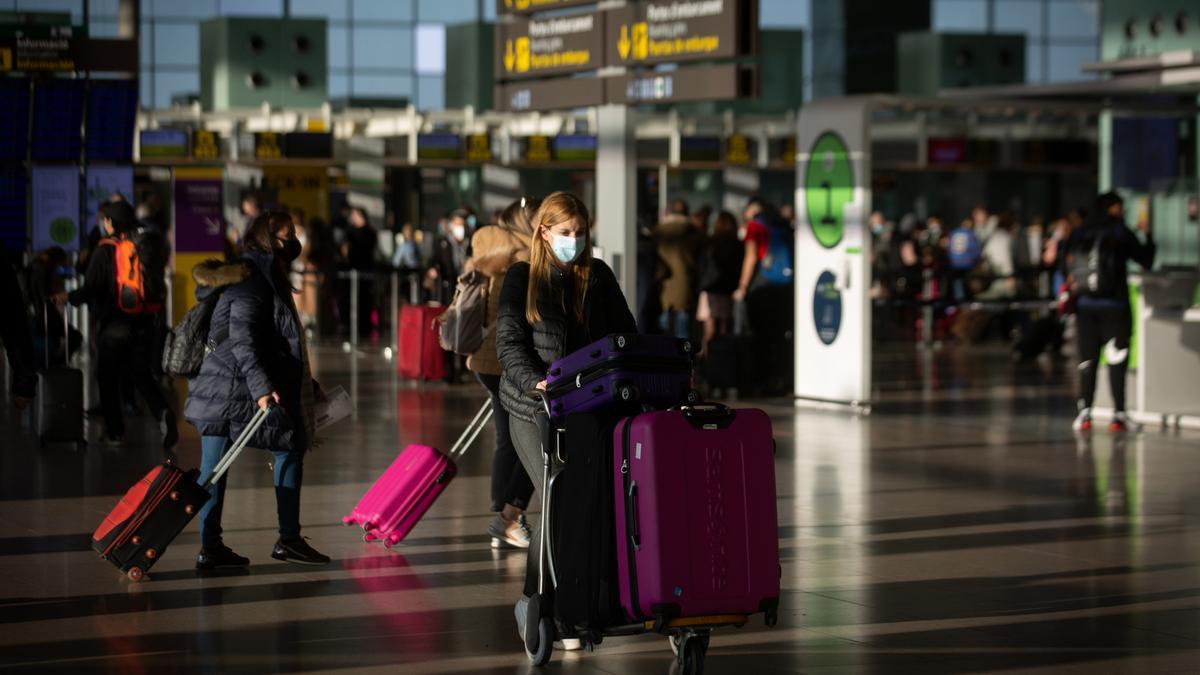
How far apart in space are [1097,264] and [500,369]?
6550 millimetres

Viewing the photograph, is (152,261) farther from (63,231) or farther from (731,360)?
(731,360)

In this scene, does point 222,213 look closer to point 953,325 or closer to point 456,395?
point 456,395

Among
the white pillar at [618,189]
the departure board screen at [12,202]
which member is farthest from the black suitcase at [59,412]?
the white pillar at [618,189]

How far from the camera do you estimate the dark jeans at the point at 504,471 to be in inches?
347

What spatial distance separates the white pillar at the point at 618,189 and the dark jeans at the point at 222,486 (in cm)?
607

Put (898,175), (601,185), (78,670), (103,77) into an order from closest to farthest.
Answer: (78,670) < (601,185) < (103,77) < (898,175)

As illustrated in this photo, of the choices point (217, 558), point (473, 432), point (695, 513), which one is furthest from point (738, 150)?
point (695, 513)

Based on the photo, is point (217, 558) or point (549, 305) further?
point (217, 558)

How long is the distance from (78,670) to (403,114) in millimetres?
26203

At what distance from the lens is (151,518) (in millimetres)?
7859

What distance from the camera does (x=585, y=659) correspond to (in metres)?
6.50

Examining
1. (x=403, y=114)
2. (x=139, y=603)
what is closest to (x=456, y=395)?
(x=139, y=603)

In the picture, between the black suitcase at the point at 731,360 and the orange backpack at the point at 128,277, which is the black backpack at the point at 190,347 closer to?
the orange backpack at the point at 128,277

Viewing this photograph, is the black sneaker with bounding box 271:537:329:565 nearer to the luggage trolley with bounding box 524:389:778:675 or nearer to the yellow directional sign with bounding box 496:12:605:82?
the luggage trolley with bounding box 524:389:778:675
